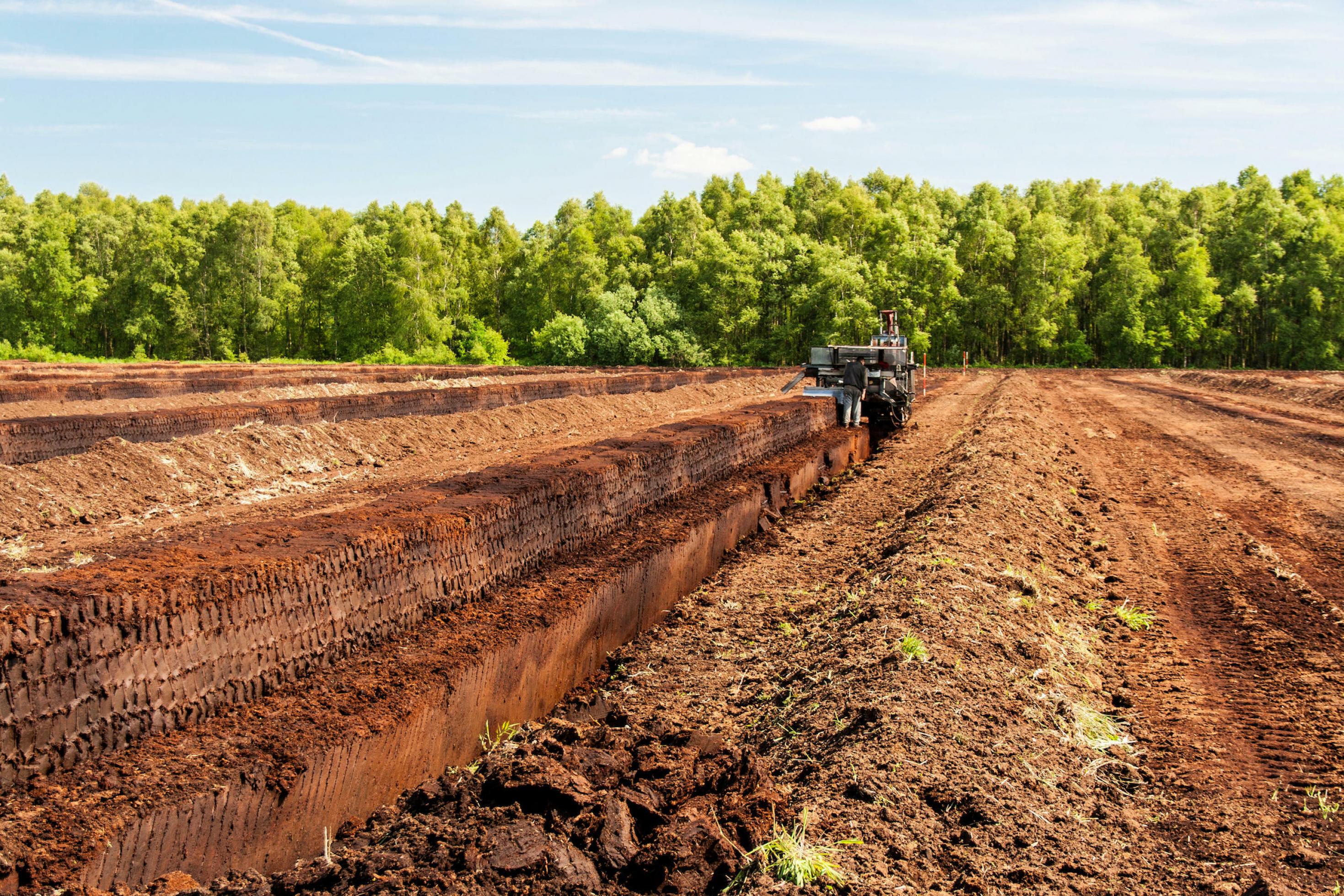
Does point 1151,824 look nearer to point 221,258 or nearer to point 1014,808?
point 1014,808

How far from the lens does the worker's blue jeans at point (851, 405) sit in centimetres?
1920

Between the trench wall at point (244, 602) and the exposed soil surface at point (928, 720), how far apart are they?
0.24 m

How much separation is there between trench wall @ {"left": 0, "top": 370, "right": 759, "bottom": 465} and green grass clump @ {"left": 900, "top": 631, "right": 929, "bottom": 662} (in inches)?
546

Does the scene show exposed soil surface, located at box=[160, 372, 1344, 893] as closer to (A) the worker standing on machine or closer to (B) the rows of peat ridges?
(B) the rows of peat ridges

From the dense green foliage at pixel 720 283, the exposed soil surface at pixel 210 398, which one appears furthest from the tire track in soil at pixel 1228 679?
the dense green foliage at pixel 720 283

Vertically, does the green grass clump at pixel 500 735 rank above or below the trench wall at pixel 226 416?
below

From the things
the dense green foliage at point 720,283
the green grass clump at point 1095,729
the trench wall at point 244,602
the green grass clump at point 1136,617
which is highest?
the dense green foliage at point 720,283

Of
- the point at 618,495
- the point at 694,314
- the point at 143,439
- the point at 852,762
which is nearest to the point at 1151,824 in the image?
the point at 852,762

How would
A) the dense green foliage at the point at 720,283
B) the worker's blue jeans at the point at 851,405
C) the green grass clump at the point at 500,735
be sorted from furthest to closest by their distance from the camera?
the dense green foliage at the point at 720,283
the worker's blue jeans at the point at 851,405
the green grass clump at the point at 500,735

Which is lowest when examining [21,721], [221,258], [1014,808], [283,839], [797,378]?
[283,839]

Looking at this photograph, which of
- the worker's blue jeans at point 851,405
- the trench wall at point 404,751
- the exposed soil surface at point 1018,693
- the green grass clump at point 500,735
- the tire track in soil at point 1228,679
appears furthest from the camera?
the worker's blue jeans at point 851,405

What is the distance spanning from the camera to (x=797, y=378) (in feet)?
69.4

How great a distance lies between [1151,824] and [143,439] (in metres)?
16.5

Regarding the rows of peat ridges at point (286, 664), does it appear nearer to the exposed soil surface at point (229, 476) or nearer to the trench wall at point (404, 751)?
the trench wall at point (404, 751)
